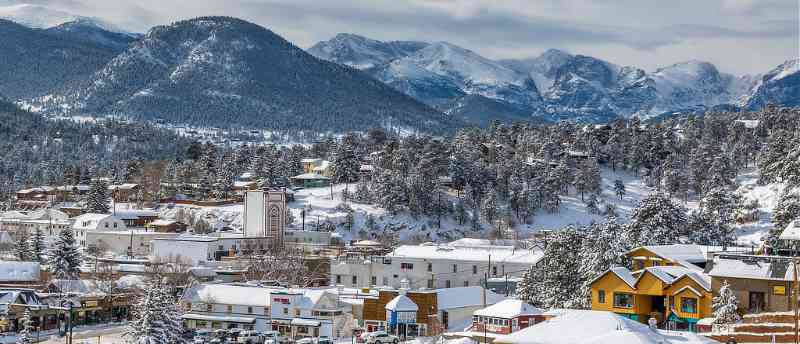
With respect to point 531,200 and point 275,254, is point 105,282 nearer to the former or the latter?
point 275,254

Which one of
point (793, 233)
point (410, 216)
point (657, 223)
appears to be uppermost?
point (410, 216)

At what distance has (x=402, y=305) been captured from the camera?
68750mm

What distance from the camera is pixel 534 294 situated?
72.1 meters

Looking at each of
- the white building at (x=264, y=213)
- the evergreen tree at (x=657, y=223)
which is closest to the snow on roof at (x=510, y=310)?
the evergreen tree at (x=657, y=223)

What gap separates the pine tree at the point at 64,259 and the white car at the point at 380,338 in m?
34.4

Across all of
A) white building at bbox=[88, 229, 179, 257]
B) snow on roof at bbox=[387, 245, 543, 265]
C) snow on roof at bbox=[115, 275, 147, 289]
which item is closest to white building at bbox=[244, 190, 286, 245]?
white building at bbox=[88, 229, 179, 257]

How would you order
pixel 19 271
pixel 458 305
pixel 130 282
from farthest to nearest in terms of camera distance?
pixel 130 282
pixel 19 271
pixel 458 305

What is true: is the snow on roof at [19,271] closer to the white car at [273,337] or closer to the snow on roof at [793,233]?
the white car at [273,337]

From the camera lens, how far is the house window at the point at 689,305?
5647cm

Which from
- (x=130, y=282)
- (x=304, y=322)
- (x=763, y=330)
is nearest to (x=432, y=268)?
(x=304, y=322)

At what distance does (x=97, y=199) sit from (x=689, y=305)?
8808 cm

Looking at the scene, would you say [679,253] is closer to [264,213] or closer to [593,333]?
[593,333]

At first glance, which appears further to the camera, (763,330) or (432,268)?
(432,268)

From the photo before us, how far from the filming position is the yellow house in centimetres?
5644
